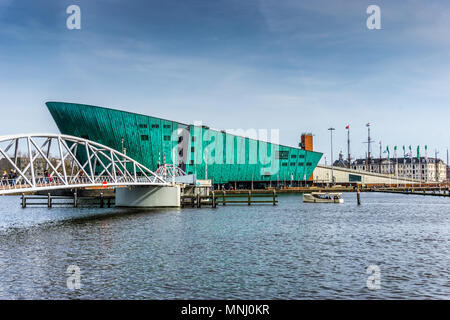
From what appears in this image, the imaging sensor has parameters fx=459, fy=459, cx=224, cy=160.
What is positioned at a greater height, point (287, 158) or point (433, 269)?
point (287, 158)

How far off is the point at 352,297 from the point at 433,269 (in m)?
6.36

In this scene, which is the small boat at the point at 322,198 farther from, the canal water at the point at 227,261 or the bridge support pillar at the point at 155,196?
the canal water at the point at 227,261

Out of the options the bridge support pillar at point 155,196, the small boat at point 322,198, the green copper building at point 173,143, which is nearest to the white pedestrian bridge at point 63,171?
the bridge support pillar at point 155,196

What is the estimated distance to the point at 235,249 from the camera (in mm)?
26547

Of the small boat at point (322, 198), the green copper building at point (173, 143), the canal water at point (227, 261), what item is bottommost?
the canal water at point (227, 261)

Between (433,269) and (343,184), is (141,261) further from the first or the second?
(343,184)

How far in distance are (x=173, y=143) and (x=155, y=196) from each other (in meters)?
51.1

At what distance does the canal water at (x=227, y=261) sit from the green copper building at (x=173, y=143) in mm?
69405

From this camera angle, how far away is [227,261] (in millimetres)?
22797

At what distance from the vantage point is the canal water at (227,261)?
17.1m

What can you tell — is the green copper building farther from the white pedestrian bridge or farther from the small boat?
the white pedestrian bridge

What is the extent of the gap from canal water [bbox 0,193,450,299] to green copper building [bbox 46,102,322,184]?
6941 centimetres

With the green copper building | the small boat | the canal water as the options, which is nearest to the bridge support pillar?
the canal water
